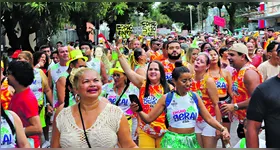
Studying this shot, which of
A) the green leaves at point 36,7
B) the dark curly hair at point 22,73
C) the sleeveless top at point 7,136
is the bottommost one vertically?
the sleeveless top at point 7,136

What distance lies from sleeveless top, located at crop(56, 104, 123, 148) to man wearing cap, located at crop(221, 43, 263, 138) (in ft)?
7.80

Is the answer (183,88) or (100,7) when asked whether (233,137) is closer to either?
(183,88)

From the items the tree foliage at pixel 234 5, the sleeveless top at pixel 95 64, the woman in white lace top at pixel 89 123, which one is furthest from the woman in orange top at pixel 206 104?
the sleeveless top at pixel 95 64

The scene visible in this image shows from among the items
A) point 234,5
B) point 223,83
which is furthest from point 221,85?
point 234,5

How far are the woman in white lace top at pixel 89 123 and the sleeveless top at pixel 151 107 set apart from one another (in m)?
2.04

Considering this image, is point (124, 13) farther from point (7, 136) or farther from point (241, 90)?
point (7, 136)

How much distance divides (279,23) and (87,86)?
4340 cm

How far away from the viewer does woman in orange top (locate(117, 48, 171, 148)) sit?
6.18 m

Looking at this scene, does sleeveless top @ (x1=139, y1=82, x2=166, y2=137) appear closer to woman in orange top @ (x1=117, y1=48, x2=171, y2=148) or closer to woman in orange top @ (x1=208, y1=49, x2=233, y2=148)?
woman in orange top @ (x1=117, y1=48, x2=171, y2=148)

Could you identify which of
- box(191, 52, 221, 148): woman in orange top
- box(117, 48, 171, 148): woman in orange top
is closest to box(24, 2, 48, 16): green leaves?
box(191, 52, 221, 148): woman in orange top

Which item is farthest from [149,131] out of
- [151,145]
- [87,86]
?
[87,86]

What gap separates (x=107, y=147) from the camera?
154 inches

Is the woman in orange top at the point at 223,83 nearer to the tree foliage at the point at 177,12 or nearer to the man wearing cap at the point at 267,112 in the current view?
the man wearing cap at the point at 267,112

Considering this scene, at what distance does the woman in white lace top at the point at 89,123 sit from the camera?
3.95m
